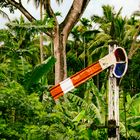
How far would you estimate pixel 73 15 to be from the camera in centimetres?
1116

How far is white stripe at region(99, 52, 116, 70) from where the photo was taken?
141 inches

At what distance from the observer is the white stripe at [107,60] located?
3580 millimetres

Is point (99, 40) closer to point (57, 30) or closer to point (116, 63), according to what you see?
point (57, 30)

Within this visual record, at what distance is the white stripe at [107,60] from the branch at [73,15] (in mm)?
7552

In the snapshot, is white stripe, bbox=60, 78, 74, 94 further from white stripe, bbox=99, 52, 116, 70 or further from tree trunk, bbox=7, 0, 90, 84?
tree trunk, bbox=7, 0, 90, 84

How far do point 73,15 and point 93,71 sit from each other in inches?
305

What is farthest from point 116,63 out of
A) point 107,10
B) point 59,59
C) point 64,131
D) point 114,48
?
point 107,10

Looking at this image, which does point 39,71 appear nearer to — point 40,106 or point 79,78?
point 40,106

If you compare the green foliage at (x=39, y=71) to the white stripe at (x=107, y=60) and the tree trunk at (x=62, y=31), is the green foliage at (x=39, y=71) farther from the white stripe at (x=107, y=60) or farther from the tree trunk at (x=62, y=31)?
the tree trunk at (x=62, y=31)

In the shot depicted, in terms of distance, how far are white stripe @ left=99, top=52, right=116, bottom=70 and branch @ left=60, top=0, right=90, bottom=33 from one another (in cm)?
755

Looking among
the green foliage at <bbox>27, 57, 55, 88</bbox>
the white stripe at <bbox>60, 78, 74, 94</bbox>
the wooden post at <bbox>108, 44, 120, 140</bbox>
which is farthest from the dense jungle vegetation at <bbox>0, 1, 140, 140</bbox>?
the white stripe at <bbox>60, 78, 74, 94</bbox>

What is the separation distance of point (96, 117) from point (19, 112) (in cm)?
345

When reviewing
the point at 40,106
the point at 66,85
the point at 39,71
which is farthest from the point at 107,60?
the point at 39,71

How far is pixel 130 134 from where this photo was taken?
8531 mm
